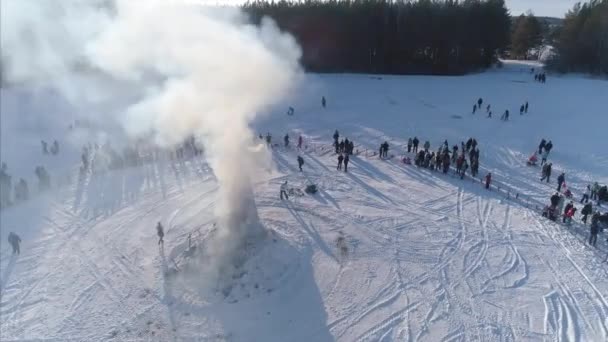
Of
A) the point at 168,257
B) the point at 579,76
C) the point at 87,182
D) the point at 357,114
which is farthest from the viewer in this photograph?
the point at 579,76

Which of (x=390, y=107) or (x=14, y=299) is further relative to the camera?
(x=390, y=107)

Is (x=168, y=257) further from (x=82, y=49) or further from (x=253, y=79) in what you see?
(x=82, y=49)

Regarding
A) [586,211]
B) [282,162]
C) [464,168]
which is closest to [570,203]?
[586,211]

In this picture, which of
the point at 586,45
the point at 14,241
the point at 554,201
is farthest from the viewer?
the point at 586,45

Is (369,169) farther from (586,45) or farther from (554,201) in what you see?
(586,45)

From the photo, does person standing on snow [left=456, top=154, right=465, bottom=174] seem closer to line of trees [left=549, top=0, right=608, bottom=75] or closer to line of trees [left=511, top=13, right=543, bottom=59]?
line of trees [left=549, top=0, right=608, bottom=75]

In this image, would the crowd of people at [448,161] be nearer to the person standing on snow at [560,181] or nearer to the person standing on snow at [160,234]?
the person standing on snow at [560,181]

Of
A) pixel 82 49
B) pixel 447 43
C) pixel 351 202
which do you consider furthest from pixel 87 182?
pixel 447 43
